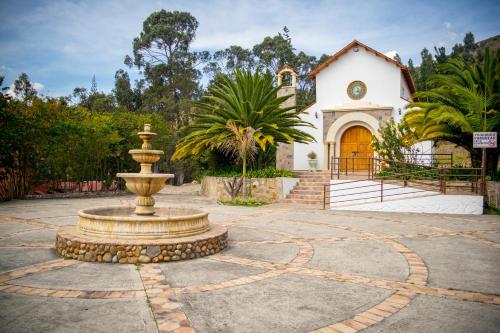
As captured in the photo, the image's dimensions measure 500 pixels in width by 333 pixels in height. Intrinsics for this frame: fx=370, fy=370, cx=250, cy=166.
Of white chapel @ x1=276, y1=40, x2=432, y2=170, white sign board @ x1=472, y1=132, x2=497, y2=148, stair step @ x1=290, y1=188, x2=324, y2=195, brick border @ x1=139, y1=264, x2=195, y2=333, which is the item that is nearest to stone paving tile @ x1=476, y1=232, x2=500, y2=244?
white sign board @ x1=472, y1=132, x2=497, y2=148

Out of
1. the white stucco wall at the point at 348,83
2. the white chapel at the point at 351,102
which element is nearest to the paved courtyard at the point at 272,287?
the white chapel at the point at 351,102

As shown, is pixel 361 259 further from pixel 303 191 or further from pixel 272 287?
pixel 303 191

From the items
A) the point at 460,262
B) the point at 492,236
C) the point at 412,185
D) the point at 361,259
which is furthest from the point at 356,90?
the point at 361,259

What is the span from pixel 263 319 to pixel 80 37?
49.5 ft

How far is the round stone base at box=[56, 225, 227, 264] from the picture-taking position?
18.6 feet

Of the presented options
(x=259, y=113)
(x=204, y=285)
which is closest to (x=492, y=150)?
(x=259, y=113)

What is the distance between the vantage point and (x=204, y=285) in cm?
465

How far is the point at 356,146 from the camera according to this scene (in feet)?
67.5

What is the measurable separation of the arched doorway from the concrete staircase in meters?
3.53

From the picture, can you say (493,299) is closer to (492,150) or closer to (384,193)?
(384,193)

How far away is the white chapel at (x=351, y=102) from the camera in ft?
65.1

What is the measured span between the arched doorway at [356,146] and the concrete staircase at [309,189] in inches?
139

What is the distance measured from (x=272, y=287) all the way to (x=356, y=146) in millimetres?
17117

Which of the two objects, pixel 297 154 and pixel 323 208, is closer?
pixel 323 208
